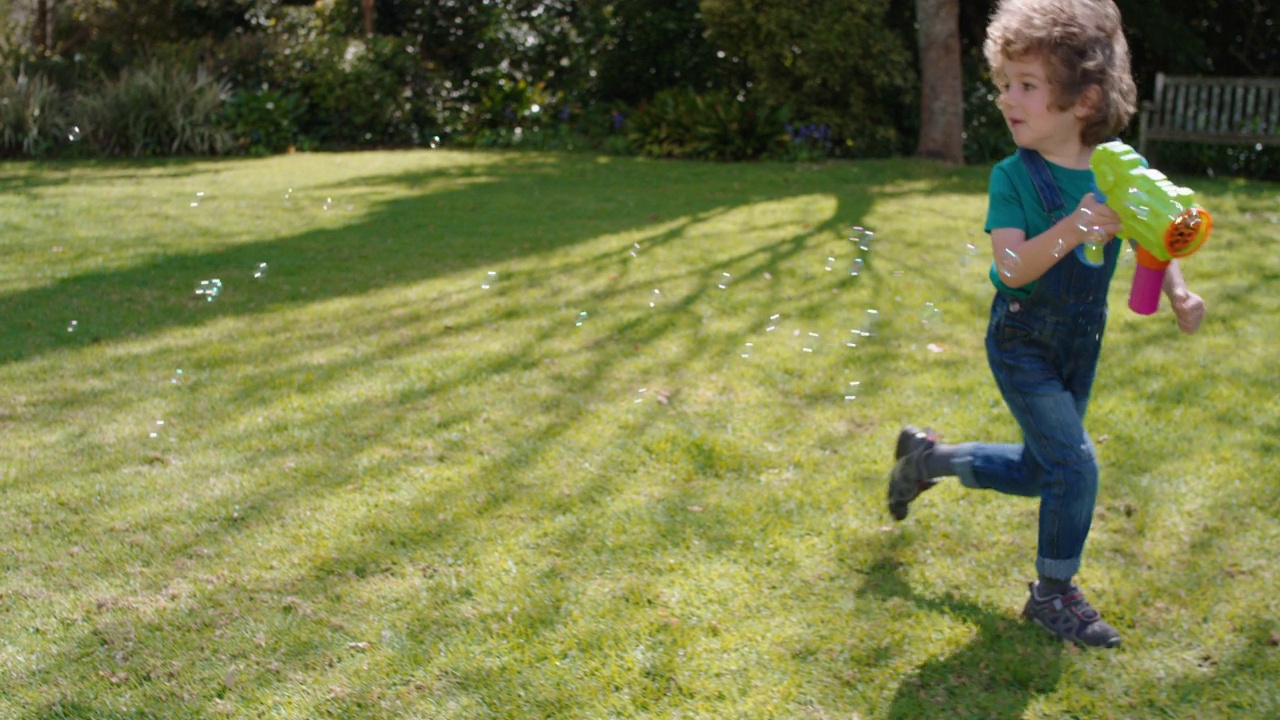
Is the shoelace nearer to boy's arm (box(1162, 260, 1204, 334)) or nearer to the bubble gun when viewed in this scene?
boy's arm (box(1162, 260, 1204, 334))

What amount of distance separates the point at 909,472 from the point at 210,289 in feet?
16.8

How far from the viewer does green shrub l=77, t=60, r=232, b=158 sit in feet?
46.8

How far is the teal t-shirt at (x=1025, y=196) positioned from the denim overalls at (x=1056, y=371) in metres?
0.02

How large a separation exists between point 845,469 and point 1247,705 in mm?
1755

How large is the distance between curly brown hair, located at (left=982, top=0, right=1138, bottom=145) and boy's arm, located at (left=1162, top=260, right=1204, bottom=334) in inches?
17.5

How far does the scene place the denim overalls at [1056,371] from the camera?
9.84 feet

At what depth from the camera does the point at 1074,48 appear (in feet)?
9.35

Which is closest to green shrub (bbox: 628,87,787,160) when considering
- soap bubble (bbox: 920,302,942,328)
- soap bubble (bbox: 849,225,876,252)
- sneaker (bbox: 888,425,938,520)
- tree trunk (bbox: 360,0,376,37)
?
tree trunk (bbox: 360,0,376,37)

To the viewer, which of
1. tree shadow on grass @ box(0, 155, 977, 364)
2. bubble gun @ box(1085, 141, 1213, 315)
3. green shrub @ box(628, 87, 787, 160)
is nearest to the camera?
bubble gun @ box(1085, 141, 1213, 315)

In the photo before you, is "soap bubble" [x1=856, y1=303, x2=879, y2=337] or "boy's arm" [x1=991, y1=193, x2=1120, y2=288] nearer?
"boy's arm" [x1=991, y1=193, x2=1120, y2=288]

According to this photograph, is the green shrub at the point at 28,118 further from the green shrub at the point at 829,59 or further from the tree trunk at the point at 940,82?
the tree trunk at the point at 940,82

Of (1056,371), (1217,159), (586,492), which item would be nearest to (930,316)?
(586,492)

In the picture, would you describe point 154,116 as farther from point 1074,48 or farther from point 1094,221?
point 1094,221

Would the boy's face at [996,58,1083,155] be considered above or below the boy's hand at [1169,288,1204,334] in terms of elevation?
above
